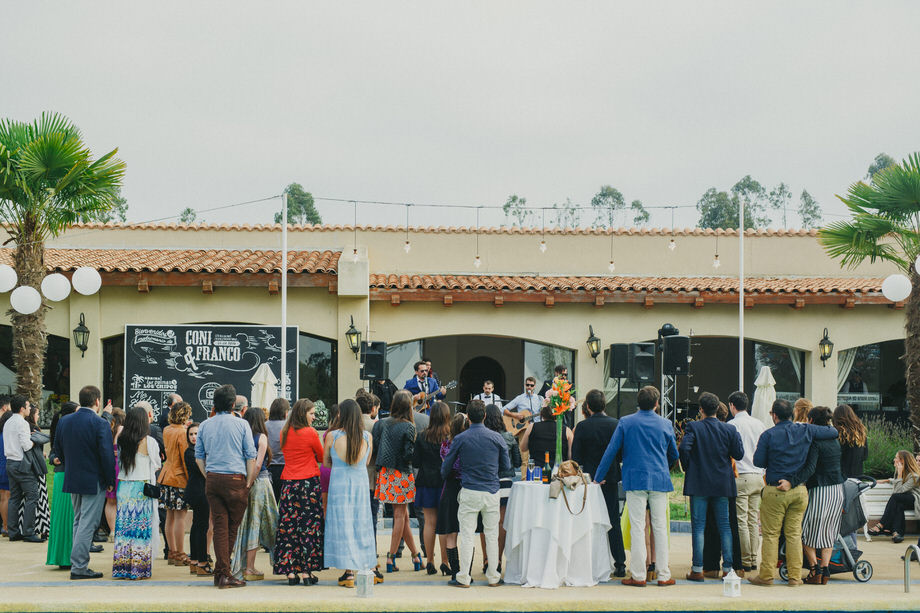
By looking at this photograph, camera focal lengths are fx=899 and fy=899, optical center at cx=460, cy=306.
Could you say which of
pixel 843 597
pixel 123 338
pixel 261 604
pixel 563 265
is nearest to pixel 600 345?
pixel 563 265

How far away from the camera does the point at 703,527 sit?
8430 mm

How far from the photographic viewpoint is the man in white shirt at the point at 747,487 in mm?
8758

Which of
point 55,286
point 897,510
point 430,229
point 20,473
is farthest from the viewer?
point 430,229

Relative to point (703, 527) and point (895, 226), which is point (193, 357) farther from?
point (895, 226)

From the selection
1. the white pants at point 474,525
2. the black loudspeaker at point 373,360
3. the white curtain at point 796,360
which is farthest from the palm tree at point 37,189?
the white curtain at point 796,360

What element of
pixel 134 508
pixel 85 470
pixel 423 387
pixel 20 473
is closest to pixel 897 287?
pixel 423 387

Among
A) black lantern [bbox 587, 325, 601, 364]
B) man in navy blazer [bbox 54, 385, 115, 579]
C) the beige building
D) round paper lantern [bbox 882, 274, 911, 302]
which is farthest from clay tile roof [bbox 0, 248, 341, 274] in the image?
round paper lantern [bbox 882, 274, 911, 302]

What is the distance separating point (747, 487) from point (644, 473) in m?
1.32

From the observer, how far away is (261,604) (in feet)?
23.0

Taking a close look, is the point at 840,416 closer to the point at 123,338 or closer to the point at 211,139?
the point at 123,338

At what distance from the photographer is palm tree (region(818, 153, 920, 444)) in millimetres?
13594

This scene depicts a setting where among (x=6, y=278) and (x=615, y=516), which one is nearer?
(x=615, y=516)

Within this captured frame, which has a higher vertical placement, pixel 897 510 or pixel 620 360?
pixel 620 360

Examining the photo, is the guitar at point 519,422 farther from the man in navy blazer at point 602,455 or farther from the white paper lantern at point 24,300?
the white paper lantern at point 24,300
